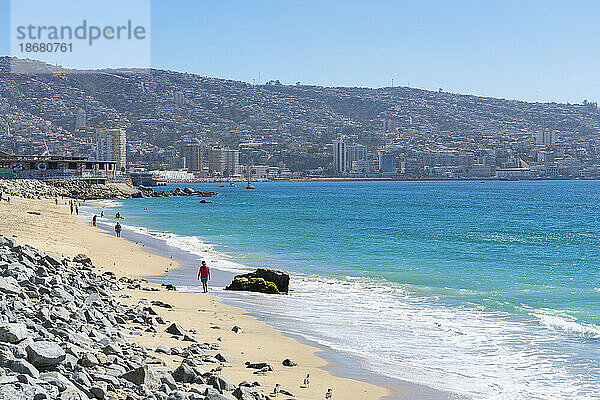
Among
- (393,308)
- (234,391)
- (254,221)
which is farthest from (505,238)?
(234,391)

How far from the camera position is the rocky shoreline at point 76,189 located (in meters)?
68.4

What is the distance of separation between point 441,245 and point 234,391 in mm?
24416

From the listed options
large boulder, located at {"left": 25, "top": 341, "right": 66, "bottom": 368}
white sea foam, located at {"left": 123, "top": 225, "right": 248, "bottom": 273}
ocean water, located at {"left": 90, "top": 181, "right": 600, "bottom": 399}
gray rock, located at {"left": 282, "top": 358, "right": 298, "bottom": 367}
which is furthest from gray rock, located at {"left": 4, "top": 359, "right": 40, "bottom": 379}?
white sea foam, located at {"left": 123, "top": 225, "right": 248, "bottom": 273}

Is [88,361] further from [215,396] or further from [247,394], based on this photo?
[247,394]

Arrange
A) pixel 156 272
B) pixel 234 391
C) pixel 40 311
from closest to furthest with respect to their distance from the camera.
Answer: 1. pixel 234 391
2. pixel 40 311
3. pixel 156 272

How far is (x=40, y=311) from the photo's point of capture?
844cm

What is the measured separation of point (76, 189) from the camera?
82.8 m

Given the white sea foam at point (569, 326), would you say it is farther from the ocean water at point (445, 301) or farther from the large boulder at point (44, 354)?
the large boulder at point (44, 354)

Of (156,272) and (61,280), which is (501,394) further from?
(156,272)

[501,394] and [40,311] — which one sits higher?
[40,311]

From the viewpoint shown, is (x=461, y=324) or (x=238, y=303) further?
(x=238, y=303)

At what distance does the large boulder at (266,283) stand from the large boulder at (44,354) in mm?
10413

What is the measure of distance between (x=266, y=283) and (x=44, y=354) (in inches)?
423

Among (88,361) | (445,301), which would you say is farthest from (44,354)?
(445,301)
